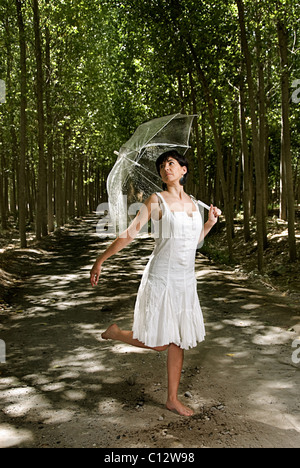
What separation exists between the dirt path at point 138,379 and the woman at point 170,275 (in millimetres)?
443

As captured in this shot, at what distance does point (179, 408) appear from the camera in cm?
422

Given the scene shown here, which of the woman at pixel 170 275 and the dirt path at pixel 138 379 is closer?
the dirt path at pixel 138 379

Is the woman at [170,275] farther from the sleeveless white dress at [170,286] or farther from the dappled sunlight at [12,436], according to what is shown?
the dappled sunlight at [12,436]

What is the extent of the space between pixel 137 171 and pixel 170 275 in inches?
60.9

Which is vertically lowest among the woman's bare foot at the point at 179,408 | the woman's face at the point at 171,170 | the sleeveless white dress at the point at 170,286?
the woman's bare foot at the point at 179,408

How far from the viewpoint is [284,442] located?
368 centimetres

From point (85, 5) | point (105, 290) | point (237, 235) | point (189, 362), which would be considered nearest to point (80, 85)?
point (85, 5)

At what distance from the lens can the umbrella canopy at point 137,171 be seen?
5.23 m

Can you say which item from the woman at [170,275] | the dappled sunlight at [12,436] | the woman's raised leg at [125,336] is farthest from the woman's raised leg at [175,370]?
the dappled sunlight at [12,436]

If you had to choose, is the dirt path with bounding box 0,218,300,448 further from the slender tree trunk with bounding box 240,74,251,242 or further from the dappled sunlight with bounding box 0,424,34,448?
the slender tree trunk with bounding box 240,74,251,242

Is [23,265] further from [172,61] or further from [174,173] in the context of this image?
[174,173]

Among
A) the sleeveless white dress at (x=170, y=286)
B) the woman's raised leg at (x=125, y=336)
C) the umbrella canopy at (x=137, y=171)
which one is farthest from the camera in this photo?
the umbrella canopy at (x=137, y=171)

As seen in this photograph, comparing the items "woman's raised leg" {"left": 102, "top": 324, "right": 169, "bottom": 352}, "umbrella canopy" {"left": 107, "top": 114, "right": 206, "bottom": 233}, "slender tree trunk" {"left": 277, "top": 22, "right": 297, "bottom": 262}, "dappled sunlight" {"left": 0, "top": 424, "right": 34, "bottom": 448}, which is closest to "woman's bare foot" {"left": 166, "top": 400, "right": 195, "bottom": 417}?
"woman's raised leg" {"left": 102, "top": 324, "right": 169, "bottom": 352}

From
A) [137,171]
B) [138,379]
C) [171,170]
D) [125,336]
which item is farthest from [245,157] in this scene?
[125,336]
